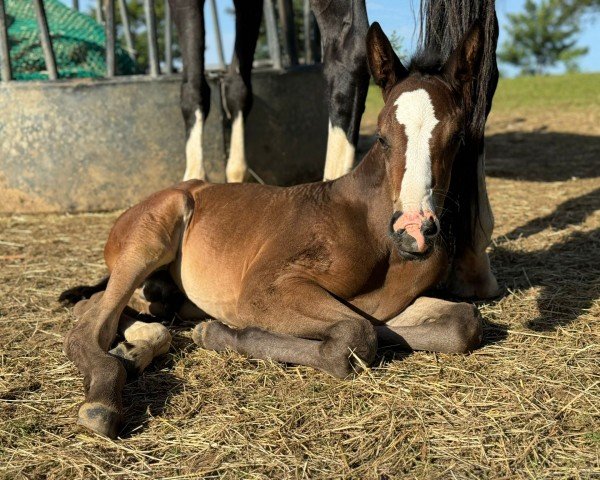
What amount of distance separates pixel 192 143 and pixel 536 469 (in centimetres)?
360

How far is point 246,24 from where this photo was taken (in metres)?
6.02

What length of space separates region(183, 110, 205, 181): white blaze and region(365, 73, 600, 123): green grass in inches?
304

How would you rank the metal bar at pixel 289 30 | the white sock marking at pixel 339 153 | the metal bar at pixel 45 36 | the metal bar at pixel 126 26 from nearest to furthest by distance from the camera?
the white sock marking at pixel 339 153 → the metal bar at pixel 45 36 → the metal bar at pixel 289 30 → the metal bar at pixel 126 26

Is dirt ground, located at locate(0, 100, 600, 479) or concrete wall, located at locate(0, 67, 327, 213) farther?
concrete wall, located at locate(0, 67, 327, 213)

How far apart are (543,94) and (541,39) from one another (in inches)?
1720

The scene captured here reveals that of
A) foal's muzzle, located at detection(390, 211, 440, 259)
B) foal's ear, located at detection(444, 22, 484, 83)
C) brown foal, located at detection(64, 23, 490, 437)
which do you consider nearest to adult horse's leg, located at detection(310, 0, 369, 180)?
brown foal, located at detection(64, 23, 490, 437)

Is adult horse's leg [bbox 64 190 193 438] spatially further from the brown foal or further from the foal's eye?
the foal's eye

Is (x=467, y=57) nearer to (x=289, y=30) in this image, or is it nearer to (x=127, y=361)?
(x=127, y=361)

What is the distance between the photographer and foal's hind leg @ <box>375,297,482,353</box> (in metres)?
3.10

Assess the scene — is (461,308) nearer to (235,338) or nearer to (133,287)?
(235,338)

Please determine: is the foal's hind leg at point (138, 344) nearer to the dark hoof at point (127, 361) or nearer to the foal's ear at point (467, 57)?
the dark hoof at point (127, 361)

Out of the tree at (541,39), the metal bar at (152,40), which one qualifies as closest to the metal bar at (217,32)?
the metal bar at (152,40)

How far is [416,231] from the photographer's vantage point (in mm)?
2650

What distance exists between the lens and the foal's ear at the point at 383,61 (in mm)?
3156
